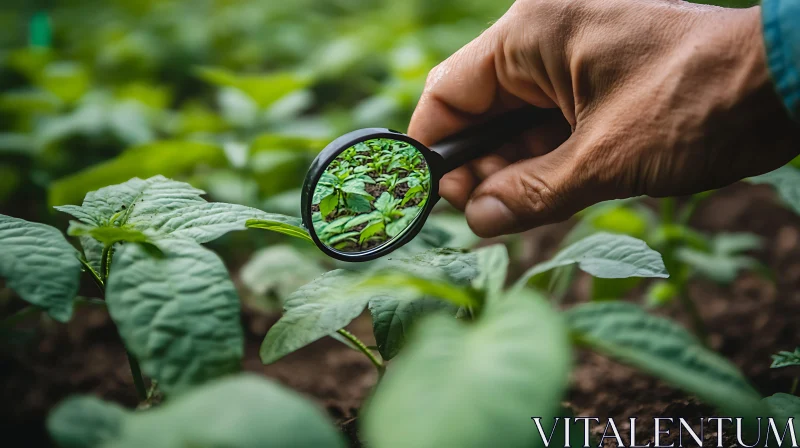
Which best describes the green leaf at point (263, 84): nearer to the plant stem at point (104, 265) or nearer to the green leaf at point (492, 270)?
the plant stem at point (104, 265)

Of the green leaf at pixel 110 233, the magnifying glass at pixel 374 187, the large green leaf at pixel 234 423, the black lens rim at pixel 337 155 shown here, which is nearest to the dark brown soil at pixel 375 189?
the magnifying glass at pixel 374 187

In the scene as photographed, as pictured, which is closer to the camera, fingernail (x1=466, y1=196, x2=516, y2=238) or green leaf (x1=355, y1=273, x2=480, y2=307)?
green leaf (x1=355, y1=273, x2=480, y2=307)

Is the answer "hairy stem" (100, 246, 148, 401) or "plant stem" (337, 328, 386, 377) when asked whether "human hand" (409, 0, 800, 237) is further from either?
"hairy stem" (100, 246, 148, 401)

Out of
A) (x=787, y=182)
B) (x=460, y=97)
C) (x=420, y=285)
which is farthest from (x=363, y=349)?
(x=787, y=182)

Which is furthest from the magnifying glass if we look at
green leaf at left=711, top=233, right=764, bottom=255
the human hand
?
green leaf at left=711, top=233, right=764, bottom=255

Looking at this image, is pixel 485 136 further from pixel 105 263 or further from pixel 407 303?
pixel 105 263
